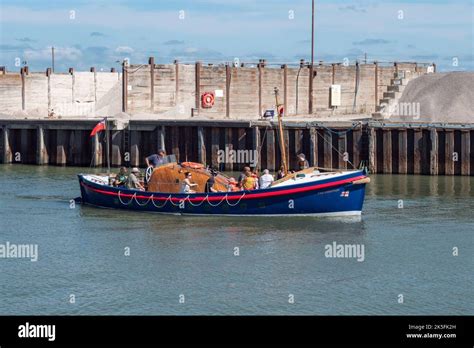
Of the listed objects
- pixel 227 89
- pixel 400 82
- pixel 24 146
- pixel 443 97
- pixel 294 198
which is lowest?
pixel 294 198

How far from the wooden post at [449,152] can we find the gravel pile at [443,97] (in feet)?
37.2

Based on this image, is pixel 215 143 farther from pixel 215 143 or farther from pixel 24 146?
pixel 24 146

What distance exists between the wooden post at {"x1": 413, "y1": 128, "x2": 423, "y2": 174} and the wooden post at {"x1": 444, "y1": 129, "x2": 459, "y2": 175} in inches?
51.8

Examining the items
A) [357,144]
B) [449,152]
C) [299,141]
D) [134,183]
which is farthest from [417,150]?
[134,183]

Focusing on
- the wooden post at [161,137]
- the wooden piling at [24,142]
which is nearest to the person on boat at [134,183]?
the wooden post at [161,137]

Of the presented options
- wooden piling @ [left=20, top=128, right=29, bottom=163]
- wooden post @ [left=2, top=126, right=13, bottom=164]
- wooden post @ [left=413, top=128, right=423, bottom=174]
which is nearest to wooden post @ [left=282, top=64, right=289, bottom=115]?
wooden piling @ [left=20, top=128, right=29, bottom=163]

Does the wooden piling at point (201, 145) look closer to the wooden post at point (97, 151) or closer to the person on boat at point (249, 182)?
the wooden post at point (97, 151)

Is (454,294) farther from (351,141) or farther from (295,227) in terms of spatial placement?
(351,141)

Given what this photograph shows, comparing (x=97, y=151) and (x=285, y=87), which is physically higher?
(x=285, y=87)

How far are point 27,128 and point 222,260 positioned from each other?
35.3 m

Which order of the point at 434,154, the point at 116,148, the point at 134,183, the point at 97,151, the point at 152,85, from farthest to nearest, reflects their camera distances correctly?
the point at 152,85
the point at 116,148
the point at 97,151
the point at 434,154
the point at 134,183

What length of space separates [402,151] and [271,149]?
694 cm

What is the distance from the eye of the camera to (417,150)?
5447cm
